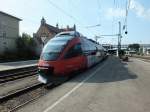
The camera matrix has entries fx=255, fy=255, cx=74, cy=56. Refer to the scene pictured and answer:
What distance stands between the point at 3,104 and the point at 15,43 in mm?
44541

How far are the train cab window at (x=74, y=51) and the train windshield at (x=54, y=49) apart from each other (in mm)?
636

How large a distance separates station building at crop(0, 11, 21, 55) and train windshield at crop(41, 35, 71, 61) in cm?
3084

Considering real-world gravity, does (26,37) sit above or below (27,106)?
above

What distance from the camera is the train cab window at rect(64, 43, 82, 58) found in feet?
56.4

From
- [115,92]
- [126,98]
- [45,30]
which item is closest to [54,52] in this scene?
[115,92]

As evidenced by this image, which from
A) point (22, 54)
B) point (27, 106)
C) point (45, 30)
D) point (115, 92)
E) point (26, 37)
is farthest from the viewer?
point (45, 30)

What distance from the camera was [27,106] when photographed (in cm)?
920

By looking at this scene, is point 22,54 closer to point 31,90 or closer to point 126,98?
point 31,90

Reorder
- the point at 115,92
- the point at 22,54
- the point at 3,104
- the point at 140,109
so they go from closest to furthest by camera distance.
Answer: the point at 140,109 < the point at 3,104 < the point at 115,92 < the point at 22,54

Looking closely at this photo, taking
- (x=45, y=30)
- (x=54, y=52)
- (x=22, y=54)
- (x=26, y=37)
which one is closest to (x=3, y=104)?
(x=54, y=52)

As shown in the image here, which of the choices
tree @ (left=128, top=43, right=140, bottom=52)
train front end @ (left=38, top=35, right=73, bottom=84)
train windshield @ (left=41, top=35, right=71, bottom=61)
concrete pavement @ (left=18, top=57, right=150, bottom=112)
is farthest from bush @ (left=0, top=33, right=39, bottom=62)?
tree @ (left=128, top=43, right=140, bottom=52)

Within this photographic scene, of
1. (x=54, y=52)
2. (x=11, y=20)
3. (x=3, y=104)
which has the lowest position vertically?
(x=3, y=104)

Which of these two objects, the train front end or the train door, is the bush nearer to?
the train door

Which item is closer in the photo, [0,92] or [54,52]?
[0,92]
